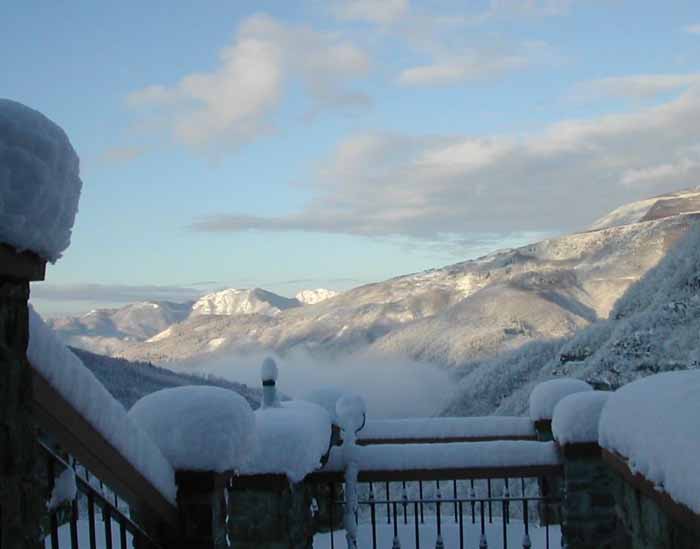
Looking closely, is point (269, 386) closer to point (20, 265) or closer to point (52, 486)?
point (52, 486)

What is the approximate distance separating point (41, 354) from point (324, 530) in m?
5.93

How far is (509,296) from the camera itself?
86.1 ft

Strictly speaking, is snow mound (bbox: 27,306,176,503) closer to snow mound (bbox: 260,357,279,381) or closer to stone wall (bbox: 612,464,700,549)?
stone wall (bbox: 612,464,700,549)

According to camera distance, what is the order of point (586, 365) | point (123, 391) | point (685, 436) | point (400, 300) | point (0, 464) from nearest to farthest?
point (0, 464), point (685, 436), point (586, 365), point (123, 391), point (400, 300)

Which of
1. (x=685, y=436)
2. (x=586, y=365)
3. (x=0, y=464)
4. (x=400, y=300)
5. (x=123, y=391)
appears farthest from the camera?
(x=400, y=300)

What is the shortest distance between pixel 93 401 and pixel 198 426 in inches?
34.1

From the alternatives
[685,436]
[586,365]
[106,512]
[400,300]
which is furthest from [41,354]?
[400,300]

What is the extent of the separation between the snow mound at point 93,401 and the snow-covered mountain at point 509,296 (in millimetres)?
17583

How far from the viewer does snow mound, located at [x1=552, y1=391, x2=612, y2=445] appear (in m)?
5.13

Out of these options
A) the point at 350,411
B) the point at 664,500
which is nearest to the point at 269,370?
the point at 350,411

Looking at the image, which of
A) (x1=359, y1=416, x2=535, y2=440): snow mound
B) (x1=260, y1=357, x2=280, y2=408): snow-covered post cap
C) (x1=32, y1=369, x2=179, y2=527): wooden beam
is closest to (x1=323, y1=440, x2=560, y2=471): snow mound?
(x1=260, y1=357, x2=280, y2=408): snow-covered post cap

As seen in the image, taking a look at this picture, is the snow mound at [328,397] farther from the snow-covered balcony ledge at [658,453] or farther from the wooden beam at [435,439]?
the snow-covered balcony ledge at [658,453]

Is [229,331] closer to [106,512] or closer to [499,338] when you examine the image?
[499,338]

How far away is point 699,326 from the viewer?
39.5ft
